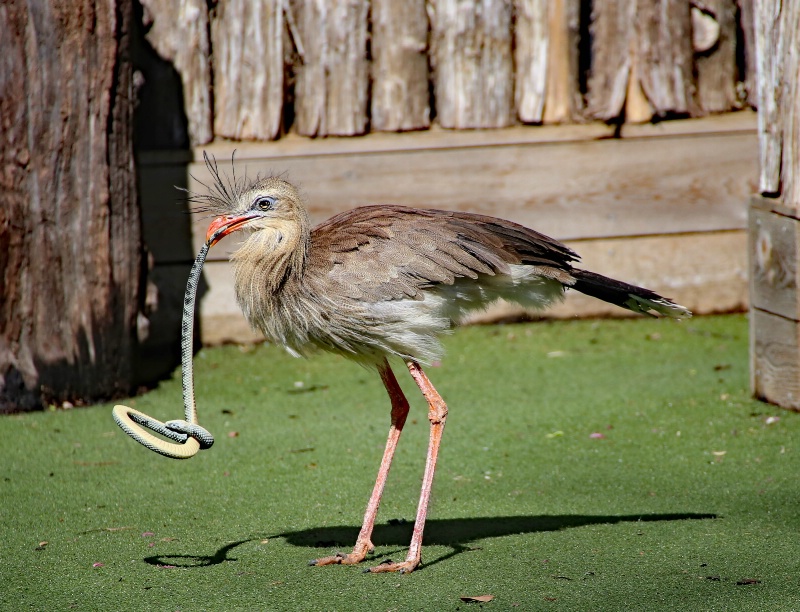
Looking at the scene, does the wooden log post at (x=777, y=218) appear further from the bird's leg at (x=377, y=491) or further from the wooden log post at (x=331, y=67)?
the wooden log post at (x=331, y=67)

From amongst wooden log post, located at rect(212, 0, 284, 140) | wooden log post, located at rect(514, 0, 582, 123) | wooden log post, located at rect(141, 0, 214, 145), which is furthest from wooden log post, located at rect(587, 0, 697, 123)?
wooden log post, located at rect(141, 0, 214, 145)

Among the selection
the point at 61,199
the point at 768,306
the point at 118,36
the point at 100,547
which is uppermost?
the point at 118,36

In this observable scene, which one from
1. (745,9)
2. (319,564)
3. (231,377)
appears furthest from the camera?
(745,9)

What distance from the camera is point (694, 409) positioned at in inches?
186

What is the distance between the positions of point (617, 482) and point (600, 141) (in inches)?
109

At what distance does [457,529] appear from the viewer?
11.7ft

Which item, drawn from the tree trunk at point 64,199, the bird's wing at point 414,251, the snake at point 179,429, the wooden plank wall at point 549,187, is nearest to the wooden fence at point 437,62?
the wooden plank wall at point 549,187

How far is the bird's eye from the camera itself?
11.0 ft

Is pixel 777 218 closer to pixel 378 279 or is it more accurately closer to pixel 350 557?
pixel 378 279

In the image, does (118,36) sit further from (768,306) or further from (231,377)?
(768,306)

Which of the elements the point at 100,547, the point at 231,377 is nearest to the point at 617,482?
the point at 100,547

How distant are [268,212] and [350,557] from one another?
1209mm

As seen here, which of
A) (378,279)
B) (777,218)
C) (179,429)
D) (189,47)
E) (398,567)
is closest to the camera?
(179,429)

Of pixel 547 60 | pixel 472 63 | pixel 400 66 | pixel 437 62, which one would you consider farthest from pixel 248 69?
pixel 547 60
